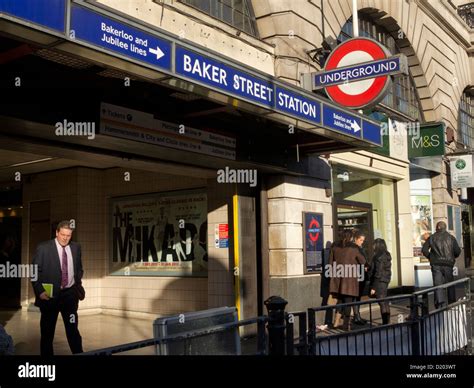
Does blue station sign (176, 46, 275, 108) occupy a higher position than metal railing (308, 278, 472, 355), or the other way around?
blue station sign (176, 46, 275, 108)

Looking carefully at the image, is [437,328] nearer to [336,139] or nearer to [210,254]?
[336,139]

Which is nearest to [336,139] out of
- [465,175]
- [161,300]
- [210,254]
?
[210,254]

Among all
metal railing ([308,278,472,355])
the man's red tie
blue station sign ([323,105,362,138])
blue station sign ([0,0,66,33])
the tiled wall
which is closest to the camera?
blue station sign ([0,0,66,33])

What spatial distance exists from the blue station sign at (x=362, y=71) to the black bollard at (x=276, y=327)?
5.74 meters

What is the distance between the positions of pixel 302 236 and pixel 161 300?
3.00 metres

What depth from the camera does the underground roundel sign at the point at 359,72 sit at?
29.4ft

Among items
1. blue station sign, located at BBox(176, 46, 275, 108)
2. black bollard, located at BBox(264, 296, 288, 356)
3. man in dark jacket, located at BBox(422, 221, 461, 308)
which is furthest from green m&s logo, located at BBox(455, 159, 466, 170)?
black bollard, located at BBox(264, 296, 288, 356)

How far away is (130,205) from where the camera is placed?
11430 mm

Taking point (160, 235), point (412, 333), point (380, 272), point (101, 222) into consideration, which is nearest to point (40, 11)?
point (412, 333)

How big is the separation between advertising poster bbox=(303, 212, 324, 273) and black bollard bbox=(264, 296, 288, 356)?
587 centimetres

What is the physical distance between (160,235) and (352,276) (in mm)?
4027

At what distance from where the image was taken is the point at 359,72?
9156 millimetres

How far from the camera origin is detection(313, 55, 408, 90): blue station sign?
Result: 879cm

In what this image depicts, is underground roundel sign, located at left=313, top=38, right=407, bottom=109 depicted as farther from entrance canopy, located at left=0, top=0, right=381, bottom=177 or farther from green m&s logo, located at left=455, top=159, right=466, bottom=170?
green m&s logo, located at left=455, top=159, right=466, bottom=170
